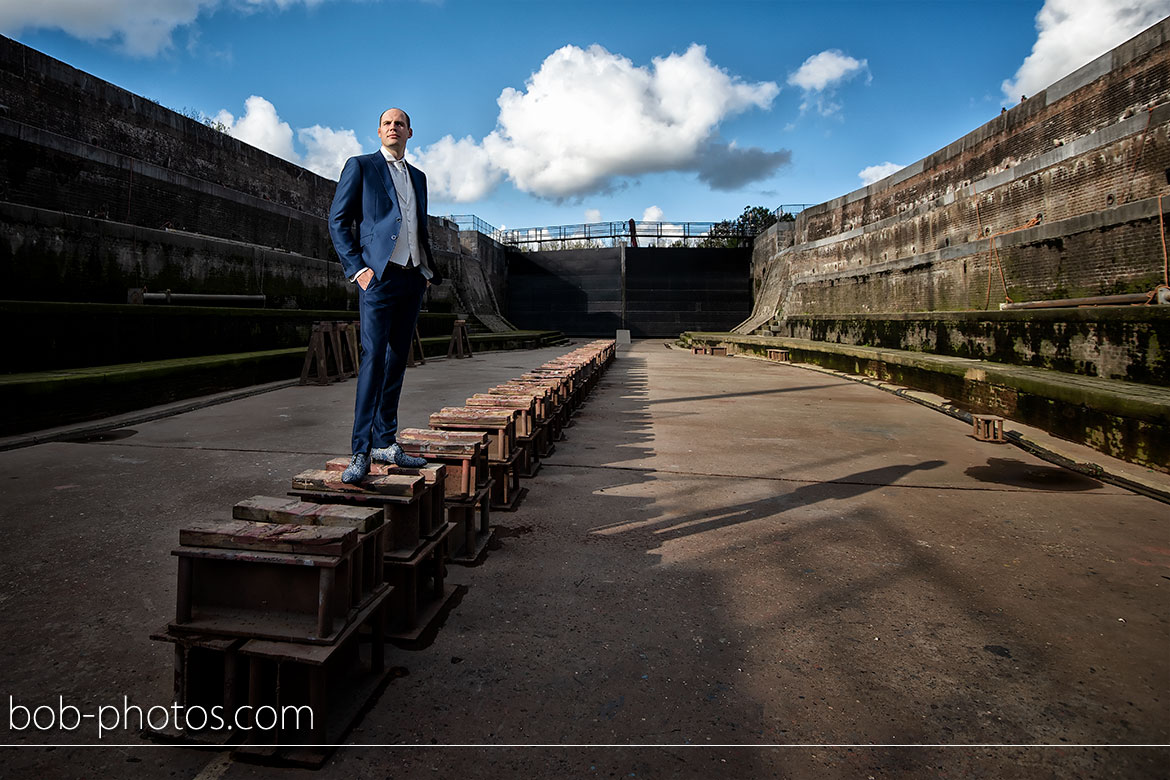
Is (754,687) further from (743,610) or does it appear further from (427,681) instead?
(427,681)

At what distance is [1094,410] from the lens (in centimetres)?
538

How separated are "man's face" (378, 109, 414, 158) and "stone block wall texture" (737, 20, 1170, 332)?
8.93 m

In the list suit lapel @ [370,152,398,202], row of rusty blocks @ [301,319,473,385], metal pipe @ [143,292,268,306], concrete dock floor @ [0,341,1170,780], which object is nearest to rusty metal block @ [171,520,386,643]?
concrete dock floor @ [0,341,1170,780]

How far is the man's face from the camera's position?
9.45 ft

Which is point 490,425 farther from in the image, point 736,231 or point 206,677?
point 736,231

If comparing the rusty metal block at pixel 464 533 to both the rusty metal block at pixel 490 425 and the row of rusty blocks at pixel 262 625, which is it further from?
the row of rusty blocks at pixel 262 625

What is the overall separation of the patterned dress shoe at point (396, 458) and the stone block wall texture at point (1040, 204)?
9.12 meters

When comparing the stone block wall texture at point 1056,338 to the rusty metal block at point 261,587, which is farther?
the stone block wall texture at point 1056,338

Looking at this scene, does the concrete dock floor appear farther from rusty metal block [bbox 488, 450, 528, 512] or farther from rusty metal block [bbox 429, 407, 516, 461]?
rusty metal block [bbox 429, 407, 516, 461]

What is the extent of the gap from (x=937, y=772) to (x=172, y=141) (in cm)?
1617

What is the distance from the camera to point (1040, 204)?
10.3 meters

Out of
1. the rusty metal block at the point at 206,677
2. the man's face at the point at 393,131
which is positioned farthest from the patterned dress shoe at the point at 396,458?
the man's face at the point at 393,131

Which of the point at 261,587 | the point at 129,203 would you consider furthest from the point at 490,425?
the point at 129,203

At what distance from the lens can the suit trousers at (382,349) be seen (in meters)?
2.71
